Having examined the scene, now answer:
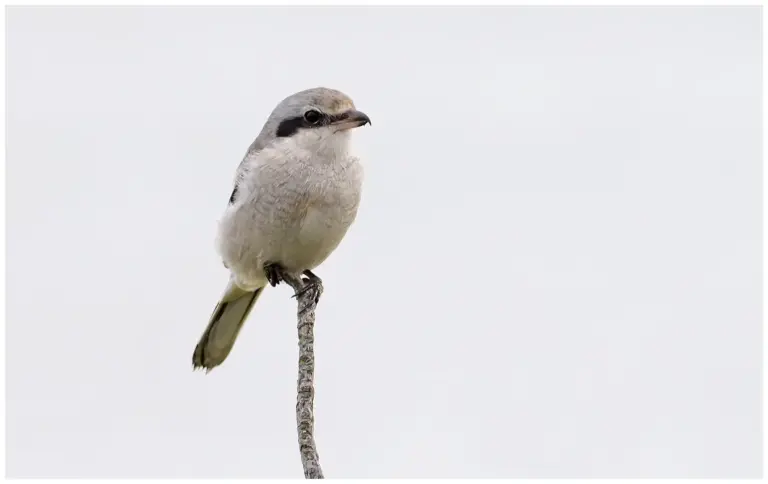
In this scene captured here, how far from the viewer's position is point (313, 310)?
189 inches

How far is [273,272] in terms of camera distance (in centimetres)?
580

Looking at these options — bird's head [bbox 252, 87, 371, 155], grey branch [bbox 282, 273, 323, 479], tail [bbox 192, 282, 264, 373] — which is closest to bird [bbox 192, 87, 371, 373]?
bird's head [bbox 252, 87, 371, 155]

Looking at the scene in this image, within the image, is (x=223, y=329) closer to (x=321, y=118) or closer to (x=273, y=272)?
(x=273, y=272)

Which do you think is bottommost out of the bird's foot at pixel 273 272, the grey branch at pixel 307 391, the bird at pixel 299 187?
the grey branch at pixel 307 391

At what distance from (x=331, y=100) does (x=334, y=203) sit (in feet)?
1.70

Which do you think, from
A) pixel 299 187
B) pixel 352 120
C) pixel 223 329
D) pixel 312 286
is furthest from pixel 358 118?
pixel 223 329

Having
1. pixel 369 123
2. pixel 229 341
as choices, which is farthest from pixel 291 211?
pixel 229 341

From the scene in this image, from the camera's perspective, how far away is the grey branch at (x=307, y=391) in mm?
3844

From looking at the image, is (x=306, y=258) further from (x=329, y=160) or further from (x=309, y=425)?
(x=309, y=425)

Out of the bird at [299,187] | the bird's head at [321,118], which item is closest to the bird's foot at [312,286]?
the bird at [299,187]

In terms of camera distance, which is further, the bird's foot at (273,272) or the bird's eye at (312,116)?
the bird's foot at (273,272)

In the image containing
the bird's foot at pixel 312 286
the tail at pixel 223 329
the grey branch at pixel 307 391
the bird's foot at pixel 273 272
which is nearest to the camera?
the grey branch at pixel 307 391

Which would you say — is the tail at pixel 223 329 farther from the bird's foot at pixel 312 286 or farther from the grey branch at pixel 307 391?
the grey branch at pixel 307 391

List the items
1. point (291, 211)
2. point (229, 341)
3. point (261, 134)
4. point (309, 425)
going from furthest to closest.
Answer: point (229, 341) < point (261, 134) < point (291, 211) < point (309, 425)
